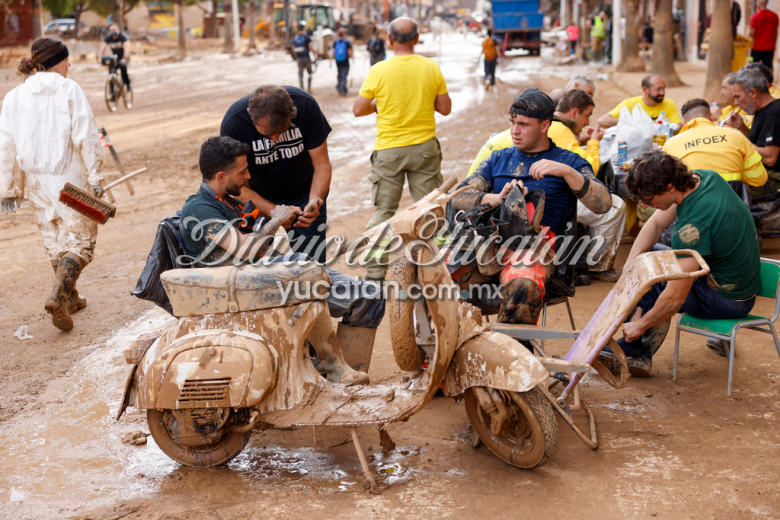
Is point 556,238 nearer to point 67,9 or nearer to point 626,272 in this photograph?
point 626,272

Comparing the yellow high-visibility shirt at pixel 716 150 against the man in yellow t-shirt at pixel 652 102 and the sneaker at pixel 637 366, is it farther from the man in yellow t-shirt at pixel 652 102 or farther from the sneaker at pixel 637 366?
the sneaker at pixel 637 366

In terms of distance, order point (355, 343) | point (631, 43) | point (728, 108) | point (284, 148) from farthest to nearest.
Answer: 1. point (631, 43)
2. point (728, 108)
3. point (284, 148)
4. point (355, 343)

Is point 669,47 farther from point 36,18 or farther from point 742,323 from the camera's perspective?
point 36,18

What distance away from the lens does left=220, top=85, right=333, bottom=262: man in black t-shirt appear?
4523 millimetres

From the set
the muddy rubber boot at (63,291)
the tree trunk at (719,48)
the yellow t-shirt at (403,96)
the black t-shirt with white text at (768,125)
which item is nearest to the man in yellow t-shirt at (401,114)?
the yellow t-shirt at (403,96)

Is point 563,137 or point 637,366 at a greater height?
point 563,137

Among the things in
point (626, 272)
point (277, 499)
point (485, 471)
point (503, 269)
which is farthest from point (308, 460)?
point (626, 272)

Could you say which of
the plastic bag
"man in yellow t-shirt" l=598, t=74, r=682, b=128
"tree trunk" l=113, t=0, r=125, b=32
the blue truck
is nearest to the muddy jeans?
the plastic bag

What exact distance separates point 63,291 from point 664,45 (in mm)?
17012

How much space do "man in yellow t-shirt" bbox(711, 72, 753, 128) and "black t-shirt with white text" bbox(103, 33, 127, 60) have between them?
14.6 m

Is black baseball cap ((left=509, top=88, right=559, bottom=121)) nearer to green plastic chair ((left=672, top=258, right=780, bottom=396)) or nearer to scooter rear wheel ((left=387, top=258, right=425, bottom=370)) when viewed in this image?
scooter rear wheel ((left=387, top=258, right=425, bottom=370))

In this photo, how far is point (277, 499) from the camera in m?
3.19

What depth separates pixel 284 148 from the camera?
4637 millimetres

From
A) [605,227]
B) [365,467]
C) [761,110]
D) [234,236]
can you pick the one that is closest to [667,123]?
[761,110]
